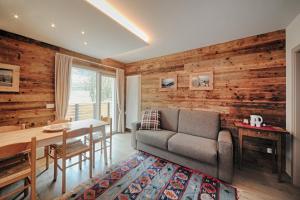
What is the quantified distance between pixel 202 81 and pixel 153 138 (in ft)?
5.81

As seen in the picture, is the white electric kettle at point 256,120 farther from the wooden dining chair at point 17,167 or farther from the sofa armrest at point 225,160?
the wooden dining chair at point 17,167

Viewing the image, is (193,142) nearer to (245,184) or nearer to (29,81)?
(245,184)

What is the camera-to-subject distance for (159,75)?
3781 millimetres

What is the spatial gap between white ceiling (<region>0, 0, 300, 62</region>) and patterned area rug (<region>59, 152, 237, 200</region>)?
2421 millimetres

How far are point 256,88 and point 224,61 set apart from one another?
0.82 metres

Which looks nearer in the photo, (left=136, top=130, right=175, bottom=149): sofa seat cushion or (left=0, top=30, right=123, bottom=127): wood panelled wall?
(left=0, top=30, right=123, bottom=127): wood panelled wall

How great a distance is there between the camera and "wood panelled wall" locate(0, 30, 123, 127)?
2250 millimetres

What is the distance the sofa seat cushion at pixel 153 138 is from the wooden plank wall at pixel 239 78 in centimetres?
111

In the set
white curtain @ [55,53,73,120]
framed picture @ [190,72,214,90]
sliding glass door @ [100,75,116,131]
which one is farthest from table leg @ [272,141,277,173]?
white curtain @ [55,53,73,120]

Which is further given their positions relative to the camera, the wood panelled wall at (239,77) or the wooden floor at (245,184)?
the wood panelled wall at (239,77)

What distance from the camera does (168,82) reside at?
11.8 feet

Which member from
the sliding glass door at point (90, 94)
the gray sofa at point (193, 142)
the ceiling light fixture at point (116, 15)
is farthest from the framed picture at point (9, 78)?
the gray sofa at point (193, 142)

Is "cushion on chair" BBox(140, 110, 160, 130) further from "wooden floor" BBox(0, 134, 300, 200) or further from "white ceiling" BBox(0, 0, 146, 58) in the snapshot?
"white ceiling" BBox(0, 0, 146, 58)

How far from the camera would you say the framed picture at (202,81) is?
9.48 feet
